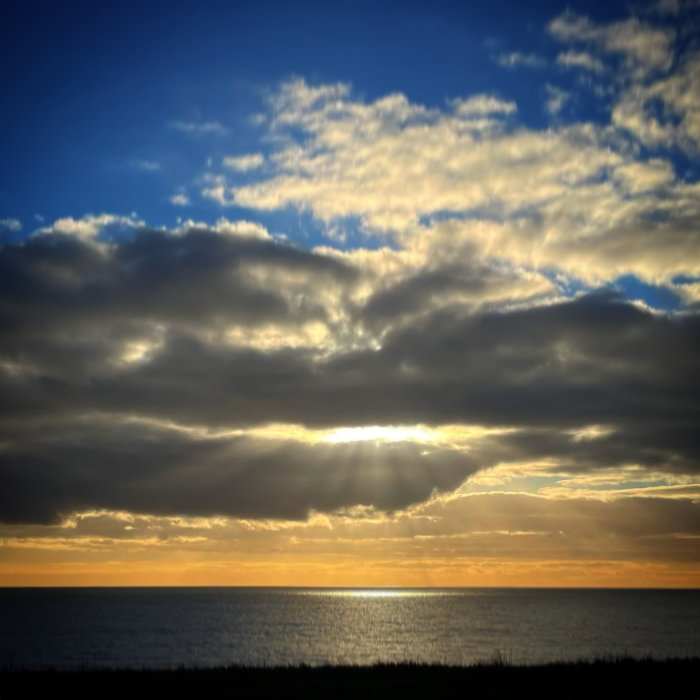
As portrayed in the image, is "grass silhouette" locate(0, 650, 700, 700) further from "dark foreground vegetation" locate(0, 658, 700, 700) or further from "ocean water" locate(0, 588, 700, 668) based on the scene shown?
"ocean water" locate(0, 588, 700, 668)

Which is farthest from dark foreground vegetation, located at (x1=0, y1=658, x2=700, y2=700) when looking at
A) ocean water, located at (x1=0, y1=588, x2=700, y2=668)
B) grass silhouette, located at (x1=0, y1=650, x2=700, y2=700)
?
ocean water, located at (x1=0, y1=588, x2=700, y2=668)

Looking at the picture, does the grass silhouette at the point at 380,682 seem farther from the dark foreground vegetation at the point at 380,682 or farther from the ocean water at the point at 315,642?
the ocean water at the point at 315,642

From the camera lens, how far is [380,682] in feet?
119

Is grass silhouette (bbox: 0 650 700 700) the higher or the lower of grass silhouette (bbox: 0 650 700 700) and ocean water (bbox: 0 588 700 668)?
the higher

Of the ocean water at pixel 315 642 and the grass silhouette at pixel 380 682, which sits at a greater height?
the grass silhouette at pixel 380 682

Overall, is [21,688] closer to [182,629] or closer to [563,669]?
[563,669]

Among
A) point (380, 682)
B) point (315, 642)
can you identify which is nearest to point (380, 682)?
point (380, 682)

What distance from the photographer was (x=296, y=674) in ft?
129

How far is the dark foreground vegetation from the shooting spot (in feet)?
108

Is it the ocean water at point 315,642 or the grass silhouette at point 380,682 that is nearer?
the grass silhouette at point 380,682

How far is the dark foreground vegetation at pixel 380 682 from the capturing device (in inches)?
1293

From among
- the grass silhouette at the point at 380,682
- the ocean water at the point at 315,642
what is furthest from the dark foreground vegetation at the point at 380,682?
the ocean water at the point at 315,642

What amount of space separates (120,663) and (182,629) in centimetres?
6071

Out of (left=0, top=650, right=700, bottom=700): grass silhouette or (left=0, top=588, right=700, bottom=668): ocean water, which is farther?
(left=0, top=588, right=700, bottom=668): ocean water
